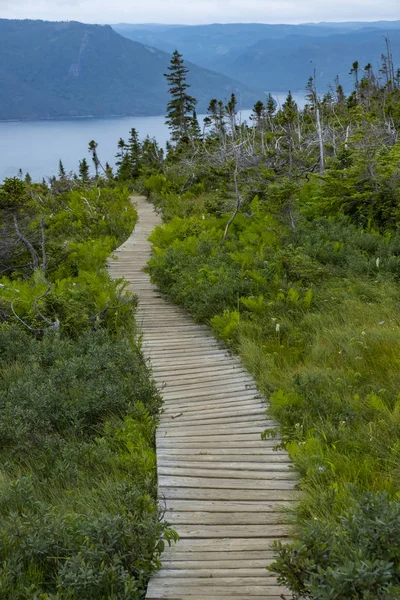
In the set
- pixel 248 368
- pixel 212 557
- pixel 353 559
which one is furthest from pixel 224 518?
pixel 248 368

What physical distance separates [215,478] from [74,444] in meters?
1.34

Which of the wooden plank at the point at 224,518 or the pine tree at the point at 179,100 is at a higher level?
the pine tree at the point at 179,100

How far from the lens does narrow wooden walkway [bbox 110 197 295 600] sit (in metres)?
3.57

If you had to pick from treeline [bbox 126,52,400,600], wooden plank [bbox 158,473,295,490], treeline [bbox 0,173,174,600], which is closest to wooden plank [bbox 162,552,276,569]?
treeline [bbox 0,173,174,600]

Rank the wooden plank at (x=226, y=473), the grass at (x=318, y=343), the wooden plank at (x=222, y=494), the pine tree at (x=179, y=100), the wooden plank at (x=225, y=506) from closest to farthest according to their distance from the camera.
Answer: the grass at (x=318, y=343)
the wooden plank at (x=225, y=506)
the wooden plank at (x=222, y=494)
the wooden plank at (x=226, y=473)
the pine tree at (x=179, y=100)

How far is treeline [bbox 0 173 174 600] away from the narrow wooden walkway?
19cm

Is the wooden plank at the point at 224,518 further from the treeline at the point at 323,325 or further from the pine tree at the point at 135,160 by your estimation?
the pine tree at the point at 135,160

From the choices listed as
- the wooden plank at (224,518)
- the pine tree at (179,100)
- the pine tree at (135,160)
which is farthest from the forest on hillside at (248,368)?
the pine tree at (179,100)

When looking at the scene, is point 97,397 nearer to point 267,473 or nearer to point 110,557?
point 267,473

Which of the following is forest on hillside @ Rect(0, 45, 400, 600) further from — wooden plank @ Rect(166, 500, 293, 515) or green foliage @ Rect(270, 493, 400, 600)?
wooden plank @ Rect(166, 500, 293, 515)

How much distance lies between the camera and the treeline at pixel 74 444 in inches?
136

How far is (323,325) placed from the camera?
25.2 ft

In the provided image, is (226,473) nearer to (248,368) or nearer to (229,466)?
(229,466)

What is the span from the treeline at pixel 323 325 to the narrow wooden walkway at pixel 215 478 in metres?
0.23
